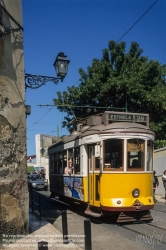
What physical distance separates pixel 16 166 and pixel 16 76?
226cm

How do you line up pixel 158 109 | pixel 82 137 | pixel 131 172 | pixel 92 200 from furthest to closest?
pixel 158 109 → pixel 82 137 → pixel 92 200 → pixel 131 172

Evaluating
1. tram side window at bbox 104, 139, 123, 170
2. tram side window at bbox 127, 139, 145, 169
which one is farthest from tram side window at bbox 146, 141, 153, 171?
tram side window at bbox 104, 139, 123, 170

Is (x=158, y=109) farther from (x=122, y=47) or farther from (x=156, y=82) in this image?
(x=122, y=47)

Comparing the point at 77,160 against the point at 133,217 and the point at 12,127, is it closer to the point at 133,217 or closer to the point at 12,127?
the point at 133,217

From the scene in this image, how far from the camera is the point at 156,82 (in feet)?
71.5

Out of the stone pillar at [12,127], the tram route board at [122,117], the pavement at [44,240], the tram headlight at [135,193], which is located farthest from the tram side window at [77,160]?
the stone pillar at [12,127]

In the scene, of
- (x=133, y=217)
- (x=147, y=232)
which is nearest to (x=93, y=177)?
(x=133, y=217)

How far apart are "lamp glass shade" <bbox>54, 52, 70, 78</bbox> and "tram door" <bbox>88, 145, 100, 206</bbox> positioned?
2591 millimetres

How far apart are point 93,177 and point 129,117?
94.0 inches

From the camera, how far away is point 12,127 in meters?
7.46

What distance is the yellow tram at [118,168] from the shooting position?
9055 mm

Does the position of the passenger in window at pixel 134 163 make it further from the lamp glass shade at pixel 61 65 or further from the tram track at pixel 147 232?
the lamp glass shade at pixel 61 65

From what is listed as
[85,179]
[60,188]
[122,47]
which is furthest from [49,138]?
[85,179]

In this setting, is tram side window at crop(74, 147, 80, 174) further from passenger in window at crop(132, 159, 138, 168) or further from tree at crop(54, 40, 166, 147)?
tree at crop(54, 40, 166, 147)
